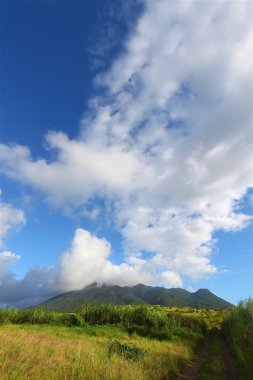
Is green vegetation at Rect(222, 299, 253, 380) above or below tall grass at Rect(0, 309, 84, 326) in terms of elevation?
below

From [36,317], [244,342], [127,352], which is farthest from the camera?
[36,317]

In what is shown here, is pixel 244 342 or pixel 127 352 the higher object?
pixel 244 342

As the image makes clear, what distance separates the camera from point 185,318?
60.0 meters

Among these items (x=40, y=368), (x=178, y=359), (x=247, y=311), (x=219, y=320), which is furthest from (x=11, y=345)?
(x=219, y=320)

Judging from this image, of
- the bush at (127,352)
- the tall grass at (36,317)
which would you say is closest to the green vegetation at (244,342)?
the bush at (127,352)

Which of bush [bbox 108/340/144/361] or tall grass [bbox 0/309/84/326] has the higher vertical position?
tall grass [bbox 0/309/84/326]

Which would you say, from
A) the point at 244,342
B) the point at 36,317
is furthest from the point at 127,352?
the point at 36,317

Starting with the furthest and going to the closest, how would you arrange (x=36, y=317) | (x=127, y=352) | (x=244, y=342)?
(x=36, y=317)
(x=244, y=342)
(x=127, y=352)

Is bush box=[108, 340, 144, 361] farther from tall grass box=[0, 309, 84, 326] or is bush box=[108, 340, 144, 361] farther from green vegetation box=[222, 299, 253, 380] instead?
tall grass box=[0, 309, 84, 326]

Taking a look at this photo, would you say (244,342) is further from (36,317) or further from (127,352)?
(36,317)

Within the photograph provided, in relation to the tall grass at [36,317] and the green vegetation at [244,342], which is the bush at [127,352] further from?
the tall grass at [36,317]

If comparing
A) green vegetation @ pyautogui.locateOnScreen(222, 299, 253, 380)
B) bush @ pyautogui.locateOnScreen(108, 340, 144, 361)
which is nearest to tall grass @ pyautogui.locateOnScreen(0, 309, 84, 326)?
green vegetation @ pyautogui.locateOnScreen(222, 299, 253, 380)

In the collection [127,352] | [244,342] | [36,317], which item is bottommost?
[127,352]

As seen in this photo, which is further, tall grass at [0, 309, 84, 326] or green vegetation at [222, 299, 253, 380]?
tall grass at [0, 309, 84, 326]
